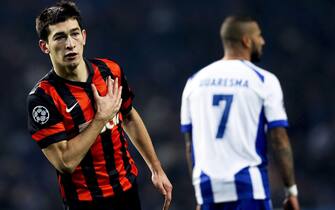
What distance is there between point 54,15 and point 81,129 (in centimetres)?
60

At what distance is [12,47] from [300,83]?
14.3 ft

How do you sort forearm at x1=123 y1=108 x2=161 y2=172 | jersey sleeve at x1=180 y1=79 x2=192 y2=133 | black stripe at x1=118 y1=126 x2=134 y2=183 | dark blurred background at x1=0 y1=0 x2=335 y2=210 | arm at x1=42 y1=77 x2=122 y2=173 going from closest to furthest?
1. arm at x1=42 y1=77 x2=122 y2=173
2. black stripe at x1=118 y1=126 x2=134 y2=183
3. forearm at x1=123 y1=108 x2=161 y2=172
4. jersey sleeve at x1=180 y1=79 x2=192 y2=133
5. dark blurred background at x1=0 y1=0 x2=335 y2=210

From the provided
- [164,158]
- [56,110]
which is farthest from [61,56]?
[164,158]

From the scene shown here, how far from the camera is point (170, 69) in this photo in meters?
12.0

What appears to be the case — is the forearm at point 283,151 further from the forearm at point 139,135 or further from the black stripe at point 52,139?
the black stripe at point 52,139

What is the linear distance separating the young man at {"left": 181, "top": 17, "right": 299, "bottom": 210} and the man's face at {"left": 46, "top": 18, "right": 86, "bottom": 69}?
47.0 inches

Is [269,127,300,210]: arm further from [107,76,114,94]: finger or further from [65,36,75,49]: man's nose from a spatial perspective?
[65,36,75,49]: man's nose

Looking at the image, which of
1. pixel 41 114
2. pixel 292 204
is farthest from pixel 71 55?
pixel 292 204

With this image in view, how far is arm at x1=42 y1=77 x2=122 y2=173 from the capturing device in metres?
4.12

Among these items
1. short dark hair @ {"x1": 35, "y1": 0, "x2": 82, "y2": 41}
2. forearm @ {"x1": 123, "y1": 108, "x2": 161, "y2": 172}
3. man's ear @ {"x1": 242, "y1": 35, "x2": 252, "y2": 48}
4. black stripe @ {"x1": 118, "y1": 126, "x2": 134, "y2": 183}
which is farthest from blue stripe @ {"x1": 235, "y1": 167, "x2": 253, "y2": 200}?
short dark hair @ {"x1": 35, "y1": 0, "x2": 82, "y2": 41}

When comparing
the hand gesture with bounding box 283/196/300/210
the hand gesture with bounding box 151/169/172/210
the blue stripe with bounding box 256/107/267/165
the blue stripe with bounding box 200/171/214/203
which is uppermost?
the blue stripe with bounding box 256/107/267/165

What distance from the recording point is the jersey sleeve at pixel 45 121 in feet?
13.6

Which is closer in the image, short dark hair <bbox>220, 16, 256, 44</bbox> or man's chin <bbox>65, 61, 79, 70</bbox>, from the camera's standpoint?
man's chin <bbox>65, 61, 79, 70</bbox>

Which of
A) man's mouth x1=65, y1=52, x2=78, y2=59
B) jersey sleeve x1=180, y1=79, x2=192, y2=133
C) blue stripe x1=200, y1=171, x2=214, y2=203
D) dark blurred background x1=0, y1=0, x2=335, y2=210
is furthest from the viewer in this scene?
dark blurred background x1=0, y1=0, x2=335, y2=210
